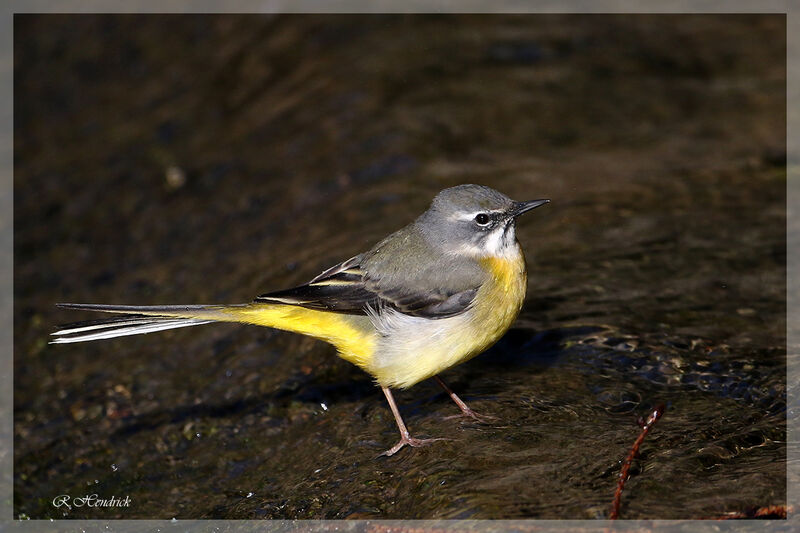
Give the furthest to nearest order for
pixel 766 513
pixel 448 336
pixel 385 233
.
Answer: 1. pixel 385 233
2. pixel 448 336
3. pixel 766 513

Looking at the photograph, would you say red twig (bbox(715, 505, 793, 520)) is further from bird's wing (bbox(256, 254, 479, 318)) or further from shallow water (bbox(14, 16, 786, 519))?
bird's wing (bbox(256, 254, 479, 318))

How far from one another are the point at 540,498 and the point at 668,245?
13.3ft

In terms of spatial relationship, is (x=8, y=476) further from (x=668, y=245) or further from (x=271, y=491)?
(x=668, y=245)

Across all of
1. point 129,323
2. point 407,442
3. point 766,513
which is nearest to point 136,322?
point 129,323

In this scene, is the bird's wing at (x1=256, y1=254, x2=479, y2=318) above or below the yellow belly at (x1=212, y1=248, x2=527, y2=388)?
above

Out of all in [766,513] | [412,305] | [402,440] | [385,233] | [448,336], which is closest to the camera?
[766,513]

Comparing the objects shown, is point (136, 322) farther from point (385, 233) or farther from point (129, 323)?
point (385, 233)

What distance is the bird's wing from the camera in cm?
594

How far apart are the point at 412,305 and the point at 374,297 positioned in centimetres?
27

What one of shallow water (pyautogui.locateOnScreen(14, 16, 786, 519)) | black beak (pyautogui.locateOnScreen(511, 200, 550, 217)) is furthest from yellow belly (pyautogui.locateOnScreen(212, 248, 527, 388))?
shallow water (pyautogui.locateOnScreen(14, 16, 786, 519))

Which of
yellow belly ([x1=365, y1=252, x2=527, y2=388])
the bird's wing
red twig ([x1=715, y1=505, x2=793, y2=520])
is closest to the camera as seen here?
red twig ([x1=715, y1=505, x2=793, y2=520])

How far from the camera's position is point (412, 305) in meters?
6.01

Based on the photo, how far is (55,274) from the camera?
401 inches

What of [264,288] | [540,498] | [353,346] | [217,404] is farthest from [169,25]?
[540,498]
